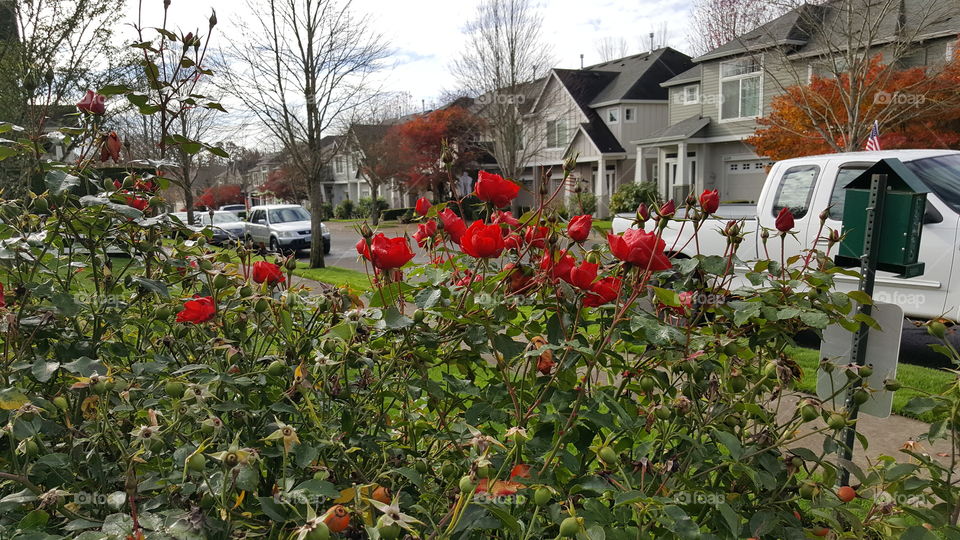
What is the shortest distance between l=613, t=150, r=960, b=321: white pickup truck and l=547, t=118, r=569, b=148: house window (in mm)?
25464

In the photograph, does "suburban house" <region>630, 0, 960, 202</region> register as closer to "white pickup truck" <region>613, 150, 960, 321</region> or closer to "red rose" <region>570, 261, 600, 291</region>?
"white pickup truck" <region>613, 150, 960, 321</region>

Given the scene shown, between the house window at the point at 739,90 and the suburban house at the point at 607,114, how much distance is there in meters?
4.58

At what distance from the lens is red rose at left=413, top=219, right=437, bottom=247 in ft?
5.62

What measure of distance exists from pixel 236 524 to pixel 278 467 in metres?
0.32

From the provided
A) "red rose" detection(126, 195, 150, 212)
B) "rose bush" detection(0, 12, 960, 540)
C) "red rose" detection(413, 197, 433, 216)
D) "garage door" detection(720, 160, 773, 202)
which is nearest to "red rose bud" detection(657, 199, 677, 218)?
"rose bush" detection(0, 12, 960, 540)

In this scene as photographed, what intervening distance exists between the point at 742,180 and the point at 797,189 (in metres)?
18.9

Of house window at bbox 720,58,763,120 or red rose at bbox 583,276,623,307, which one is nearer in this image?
red rose at bbox 583,276,623,307

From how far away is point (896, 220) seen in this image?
7.38ft

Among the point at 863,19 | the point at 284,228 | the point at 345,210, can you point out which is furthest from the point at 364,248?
the point at 345,210

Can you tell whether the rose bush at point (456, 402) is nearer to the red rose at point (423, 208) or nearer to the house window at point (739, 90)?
the red rose at point (423, 208)

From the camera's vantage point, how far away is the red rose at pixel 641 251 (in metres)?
1.31

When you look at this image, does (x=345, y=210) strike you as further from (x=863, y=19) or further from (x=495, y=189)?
(x=495, y=189)

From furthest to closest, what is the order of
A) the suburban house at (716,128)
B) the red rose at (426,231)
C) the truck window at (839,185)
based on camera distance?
the suburban house at (716,128) < the truck window at (839,185) < the red rose at (426,231)

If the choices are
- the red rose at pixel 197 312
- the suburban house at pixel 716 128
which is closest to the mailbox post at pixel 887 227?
the red rose at pixel 197 312
